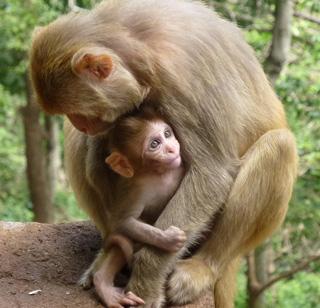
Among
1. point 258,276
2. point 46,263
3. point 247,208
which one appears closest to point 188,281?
point 247,208

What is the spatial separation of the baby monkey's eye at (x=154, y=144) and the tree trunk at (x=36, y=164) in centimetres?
623

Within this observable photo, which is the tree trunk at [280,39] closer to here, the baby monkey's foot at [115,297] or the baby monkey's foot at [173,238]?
the baby monkey's foot at [173,238]

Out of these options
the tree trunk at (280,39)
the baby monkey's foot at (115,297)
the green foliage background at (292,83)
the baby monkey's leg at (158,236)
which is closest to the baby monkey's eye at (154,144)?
the baby monkey's leg at (158,236)

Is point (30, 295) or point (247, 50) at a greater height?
point (247, 50)

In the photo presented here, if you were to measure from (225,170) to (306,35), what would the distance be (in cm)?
525

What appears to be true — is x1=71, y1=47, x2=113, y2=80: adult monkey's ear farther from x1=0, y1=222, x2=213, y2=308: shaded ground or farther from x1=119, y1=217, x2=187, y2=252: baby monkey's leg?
x1=0, y1=222, x2=213, y2=308: shaded ground

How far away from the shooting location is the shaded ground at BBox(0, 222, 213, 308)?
12.4 ft

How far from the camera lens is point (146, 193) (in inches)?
152

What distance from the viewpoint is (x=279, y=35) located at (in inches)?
269

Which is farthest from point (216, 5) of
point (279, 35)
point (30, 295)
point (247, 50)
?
point (30, 295)

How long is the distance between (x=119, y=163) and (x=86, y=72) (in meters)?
0.58

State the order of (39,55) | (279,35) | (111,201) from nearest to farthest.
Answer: (39,55) < (111,201) < (279,35)

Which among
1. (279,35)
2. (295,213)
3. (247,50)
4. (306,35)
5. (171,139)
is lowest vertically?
(295,213)

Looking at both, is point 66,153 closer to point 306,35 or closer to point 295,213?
point 295,213
